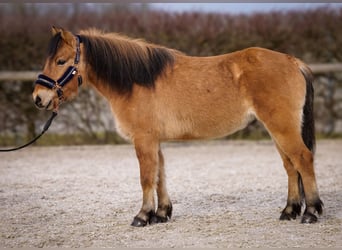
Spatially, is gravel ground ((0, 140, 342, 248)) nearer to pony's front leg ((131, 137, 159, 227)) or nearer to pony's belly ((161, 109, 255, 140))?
pony's front leg ((131, 137, 159, 227))

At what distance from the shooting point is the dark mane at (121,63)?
5820 millimetres

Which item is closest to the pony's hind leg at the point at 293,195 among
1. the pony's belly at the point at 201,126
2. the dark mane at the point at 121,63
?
the pony's belly at the point at 201,126

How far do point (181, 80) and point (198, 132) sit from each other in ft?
1.98

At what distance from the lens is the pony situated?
5.61 m

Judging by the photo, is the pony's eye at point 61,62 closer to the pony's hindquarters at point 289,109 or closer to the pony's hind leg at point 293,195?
the pony's hindquarters at point 289,109

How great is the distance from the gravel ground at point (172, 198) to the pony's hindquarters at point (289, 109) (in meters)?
0.47

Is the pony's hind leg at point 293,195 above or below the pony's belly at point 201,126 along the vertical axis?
below

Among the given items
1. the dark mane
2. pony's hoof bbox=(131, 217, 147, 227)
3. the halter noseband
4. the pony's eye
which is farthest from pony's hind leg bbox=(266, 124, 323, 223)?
the pony's eye

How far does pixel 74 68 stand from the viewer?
5730mm

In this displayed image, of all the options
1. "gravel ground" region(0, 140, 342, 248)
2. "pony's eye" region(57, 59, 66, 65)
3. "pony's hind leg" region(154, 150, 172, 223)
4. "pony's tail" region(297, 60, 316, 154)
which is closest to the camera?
"gravel ground" region(0, 140, 342, 248)

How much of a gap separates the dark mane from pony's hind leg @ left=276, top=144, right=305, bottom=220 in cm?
165

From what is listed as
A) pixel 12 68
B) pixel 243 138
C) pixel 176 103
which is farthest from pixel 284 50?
pixel 176 103

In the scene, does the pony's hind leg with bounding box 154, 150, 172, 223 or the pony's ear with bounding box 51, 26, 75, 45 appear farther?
the pony's hind leg with bounding box 154, 150, 172, 223

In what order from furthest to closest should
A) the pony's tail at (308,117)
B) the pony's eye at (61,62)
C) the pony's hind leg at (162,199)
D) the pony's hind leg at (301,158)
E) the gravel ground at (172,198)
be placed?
the pony's hind leg at (162,199)
the pony's tail at (308,117)
the pony's eye at (61,62)
the pony's hind leg at (301,158)
the gravel ground at (172,198)
